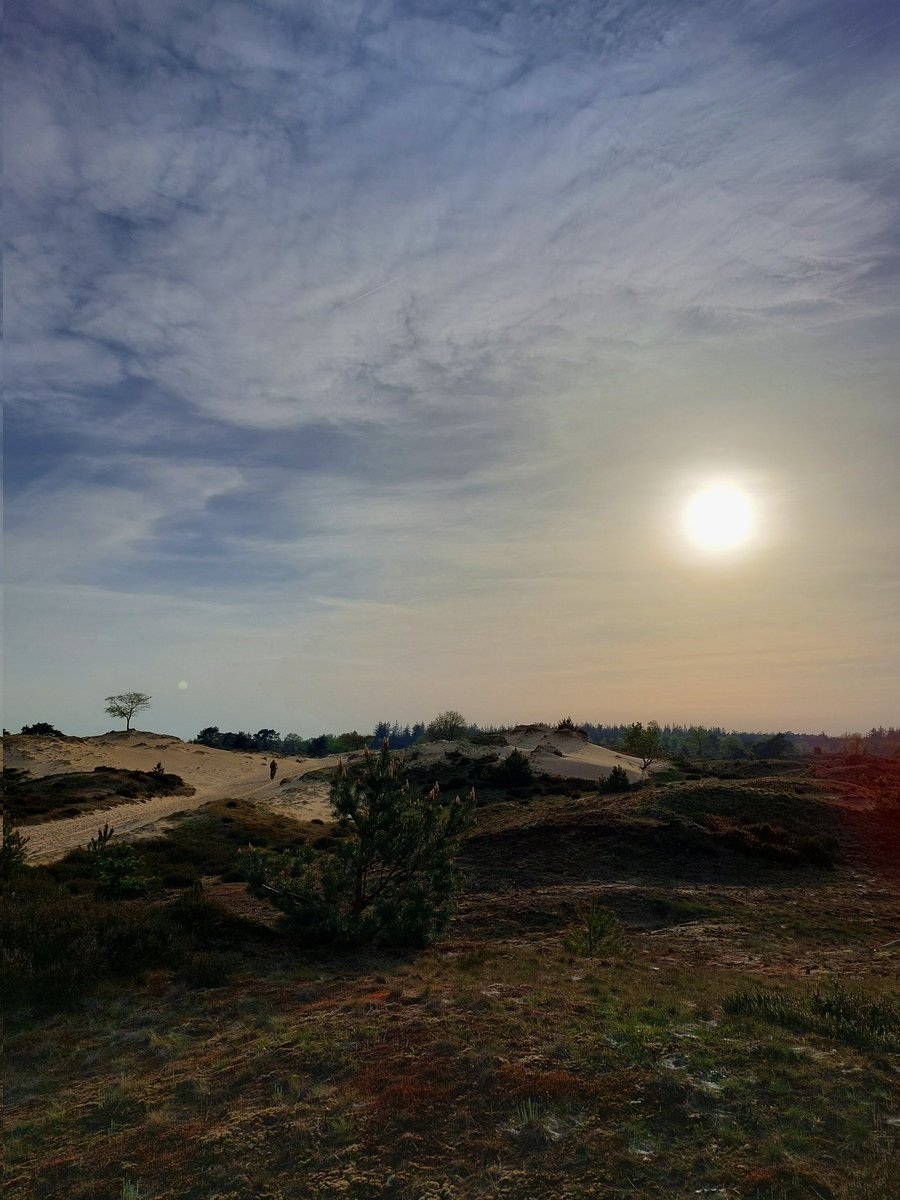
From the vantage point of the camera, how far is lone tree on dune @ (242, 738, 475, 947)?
14.8 m

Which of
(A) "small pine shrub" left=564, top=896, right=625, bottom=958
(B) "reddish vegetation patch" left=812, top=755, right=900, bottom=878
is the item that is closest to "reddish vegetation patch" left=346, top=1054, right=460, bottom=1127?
(A) "small pine shrub" left=564, top=896, right=625, bottom=958

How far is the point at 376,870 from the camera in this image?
15906 mm

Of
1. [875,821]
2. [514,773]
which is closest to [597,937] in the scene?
[875,821]

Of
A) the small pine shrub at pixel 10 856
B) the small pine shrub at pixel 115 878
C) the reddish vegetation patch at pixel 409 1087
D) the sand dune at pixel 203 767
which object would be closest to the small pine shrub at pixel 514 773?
the sand dune at pixel 203 767

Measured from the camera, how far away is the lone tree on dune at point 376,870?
1481 centimetres

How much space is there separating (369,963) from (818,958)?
1035 cm

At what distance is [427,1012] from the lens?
9.88 m

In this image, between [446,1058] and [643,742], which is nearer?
[446,1058]

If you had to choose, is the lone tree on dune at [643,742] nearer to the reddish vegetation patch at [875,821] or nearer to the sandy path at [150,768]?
the reddish vegetation patch at [875,821]

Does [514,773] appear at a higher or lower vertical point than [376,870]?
lower

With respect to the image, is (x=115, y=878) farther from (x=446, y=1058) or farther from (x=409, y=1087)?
(x=409, y=1087)

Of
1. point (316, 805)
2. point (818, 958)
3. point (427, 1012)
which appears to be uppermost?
point (427, 1012)

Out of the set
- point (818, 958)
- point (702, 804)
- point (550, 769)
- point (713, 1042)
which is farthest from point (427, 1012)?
point (550, 769)

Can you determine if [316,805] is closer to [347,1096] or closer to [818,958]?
[818,958]
